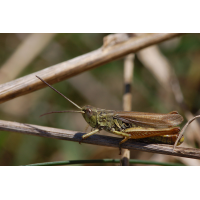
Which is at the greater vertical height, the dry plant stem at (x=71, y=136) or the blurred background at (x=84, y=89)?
the blurred background at (x=84, y=89)

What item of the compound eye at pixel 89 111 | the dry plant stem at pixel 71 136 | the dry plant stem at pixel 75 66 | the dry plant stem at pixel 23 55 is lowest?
the dry plant stem at pixel 71 136

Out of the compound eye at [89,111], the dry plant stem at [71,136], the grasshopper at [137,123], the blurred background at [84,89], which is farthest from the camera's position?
the blurred background at [84,89]

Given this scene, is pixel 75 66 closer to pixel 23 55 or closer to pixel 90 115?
pixel 90 115

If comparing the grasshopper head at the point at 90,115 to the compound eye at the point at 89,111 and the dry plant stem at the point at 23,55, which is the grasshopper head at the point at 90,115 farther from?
the dry plant stem at the point at 23,55

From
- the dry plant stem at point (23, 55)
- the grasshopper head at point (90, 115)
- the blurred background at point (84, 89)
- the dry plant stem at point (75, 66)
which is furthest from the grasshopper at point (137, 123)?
the dry plant stem at point (23, 55)

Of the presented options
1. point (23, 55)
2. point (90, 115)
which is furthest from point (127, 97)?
point (23, 55)

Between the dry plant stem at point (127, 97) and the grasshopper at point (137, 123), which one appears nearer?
the dry plant stem at point (127, 97)

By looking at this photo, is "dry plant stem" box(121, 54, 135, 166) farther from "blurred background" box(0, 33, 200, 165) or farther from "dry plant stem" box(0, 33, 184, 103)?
"blurred background" box(0, 33, 200, 165)

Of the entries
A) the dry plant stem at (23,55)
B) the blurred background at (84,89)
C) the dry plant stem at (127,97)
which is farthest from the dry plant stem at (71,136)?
the dry plant stem at (23,55)

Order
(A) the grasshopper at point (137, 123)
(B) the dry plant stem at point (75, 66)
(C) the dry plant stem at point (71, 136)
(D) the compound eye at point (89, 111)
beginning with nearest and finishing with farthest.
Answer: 1. (C) the dry plant stem at point (71, 136)
2. (B) the dry plant stem at point (75, 66)
3. (A) the grasshopper at point (137, 123)
4. (D) the compound eye at point (89, 111)
